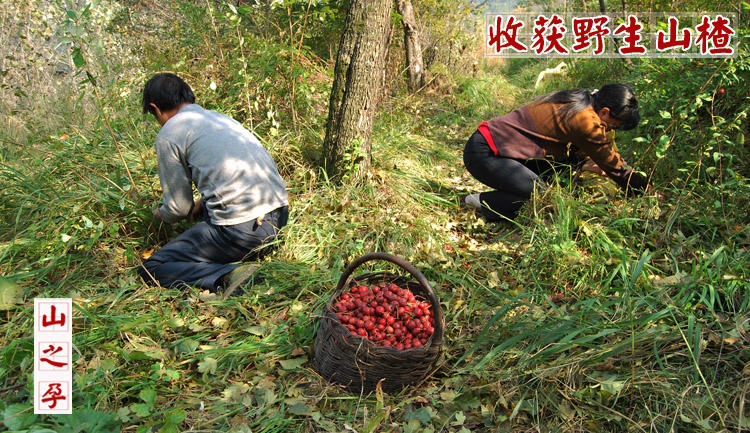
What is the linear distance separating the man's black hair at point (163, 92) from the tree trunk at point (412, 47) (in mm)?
4396

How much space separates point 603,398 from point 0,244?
138 inches

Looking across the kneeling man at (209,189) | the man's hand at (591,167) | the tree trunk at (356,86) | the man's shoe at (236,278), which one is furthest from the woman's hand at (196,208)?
the man's hand at (591,167)

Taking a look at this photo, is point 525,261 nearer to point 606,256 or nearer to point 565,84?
point 606,256

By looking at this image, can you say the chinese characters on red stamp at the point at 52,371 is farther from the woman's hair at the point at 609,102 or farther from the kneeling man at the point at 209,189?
the woman's hair at the point at 609,102

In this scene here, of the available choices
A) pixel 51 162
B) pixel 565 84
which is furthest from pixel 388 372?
pixel 565 84

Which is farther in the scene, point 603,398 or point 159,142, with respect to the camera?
point 159,142

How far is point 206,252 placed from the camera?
291cm

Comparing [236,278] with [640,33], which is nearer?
[236,278]

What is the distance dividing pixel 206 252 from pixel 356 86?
1648mm

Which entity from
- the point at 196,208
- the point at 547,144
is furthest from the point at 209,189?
the point at 547,144

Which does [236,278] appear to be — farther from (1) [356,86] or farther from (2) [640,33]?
(2) [640,33]

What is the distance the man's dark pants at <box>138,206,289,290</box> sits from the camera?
2.77 m

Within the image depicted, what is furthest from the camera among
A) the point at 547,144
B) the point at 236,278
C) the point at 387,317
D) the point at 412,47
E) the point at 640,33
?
the point at 412,47

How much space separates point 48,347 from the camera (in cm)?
175
